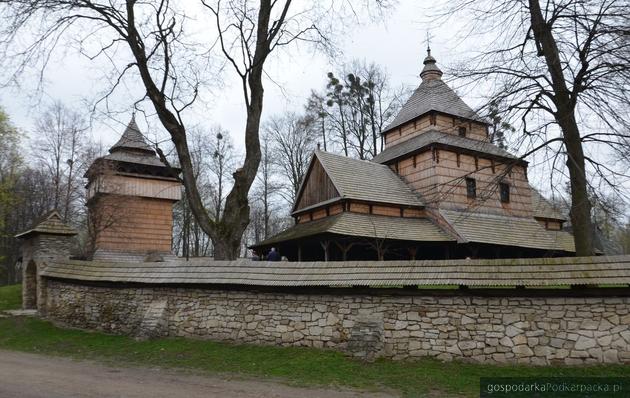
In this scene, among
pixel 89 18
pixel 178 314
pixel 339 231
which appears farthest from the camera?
pixel 339 231

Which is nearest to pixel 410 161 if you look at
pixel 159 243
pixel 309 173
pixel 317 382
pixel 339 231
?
pixel 309 173

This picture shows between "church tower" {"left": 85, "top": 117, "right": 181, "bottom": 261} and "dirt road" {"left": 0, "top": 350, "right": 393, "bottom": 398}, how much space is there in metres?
14.4

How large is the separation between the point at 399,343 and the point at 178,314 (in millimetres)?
4898

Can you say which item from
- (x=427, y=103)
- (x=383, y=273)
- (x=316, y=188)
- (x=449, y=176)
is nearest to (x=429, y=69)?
(x=427, y=103)

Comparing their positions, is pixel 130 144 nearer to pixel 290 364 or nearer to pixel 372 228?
pixel 372 228

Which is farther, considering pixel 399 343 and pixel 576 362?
pixel 399 343

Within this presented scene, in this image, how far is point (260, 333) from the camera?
9352 millimetres

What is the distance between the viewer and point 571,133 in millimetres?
9266

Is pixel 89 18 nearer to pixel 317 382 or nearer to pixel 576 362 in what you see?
pixel 317 382

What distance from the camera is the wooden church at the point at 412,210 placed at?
61.6ft

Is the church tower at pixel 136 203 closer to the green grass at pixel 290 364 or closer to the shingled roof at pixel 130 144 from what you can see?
the shingled roof at pixel 130 144

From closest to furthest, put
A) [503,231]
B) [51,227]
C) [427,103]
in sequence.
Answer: [51,227], [503,231], [427,103]

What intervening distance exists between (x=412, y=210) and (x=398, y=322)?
13143mm

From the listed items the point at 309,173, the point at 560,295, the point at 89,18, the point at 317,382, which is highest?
the point at 89,18
